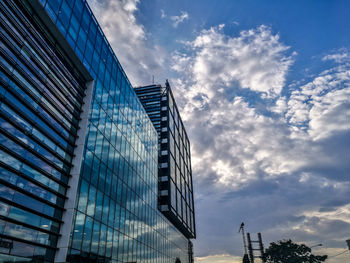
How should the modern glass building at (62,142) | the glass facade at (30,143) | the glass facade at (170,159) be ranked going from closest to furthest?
the glass facade at (30,143), the modern glass building at (62,142), the glass facade at (170,159)

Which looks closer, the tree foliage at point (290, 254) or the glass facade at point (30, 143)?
the glass facade at point (30, 143)

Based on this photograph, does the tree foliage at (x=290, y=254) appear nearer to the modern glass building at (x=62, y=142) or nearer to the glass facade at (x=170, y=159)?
the glass facade at (x=170, y=159)

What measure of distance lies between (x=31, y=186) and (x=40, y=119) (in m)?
4.60

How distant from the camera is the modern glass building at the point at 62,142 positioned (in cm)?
1555

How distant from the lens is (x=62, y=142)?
20.4 meters

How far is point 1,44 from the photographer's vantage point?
15500 mm

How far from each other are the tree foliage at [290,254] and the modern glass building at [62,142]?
1652 inches

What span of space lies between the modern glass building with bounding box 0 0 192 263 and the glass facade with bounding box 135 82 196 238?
64.9 feet

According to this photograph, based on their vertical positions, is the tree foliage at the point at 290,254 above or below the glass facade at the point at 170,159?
below

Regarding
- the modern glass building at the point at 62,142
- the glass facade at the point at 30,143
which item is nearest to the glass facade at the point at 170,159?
the modern glass building at the point at 62,142

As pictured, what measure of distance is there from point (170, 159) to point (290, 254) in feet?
114

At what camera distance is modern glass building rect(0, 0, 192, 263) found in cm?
1555

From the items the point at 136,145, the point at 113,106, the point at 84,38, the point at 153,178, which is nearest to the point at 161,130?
the point at 153,178

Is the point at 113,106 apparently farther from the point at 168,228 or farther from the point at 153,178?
the point at 168,228
